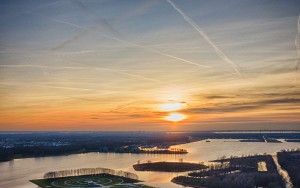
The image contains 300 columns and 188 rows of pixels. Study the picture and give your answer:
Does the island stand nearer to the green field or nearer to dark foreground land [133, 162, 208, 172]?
the green field

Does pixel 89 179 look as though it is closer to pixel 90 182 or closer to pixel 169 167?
pixel 90 182

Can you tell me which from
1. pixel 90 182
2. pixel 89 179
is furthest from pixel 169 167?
pixel 90 182

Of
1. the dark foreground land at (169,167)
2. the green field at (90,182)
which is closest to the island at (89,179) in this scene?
the green field at (90,182)

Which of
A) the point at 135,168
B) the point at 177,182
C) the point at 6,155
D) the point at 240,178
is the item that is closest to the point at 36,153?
the point at 6,155

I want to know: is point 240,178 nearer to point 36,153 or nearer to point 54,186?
point 54,186

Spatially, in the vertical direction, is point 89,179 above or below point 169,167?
below

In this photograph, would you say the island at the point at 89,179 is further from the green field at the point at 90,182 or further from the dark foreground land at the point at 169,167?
the dark foreground land at the point at 169,167

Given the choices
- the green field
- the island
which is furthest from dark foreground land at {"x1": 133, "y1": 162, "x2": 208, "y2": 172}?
the green field

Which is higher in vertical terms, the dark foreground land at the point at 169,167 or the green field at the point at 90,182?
the dark foreground land at the point at 169,167
